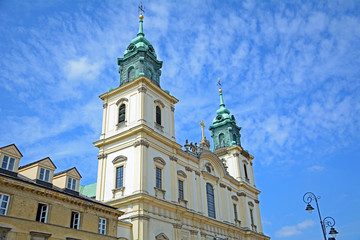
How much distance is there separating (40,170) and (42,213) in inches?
104

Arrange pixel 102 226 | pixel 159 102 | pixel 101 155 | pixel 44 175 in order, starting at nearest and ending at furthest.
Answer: pixel 44 175 → pixel 102 226 → pixel 101 155 → pixel 159 102

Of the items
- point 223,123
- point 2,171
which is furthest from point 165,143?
point 223,123

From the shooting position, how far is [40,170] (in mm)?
19688

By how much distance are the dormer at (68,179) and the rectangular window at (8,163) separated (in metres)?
3.59

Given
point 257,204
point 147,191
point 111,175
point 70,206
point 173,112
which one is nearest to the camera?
point 70,206

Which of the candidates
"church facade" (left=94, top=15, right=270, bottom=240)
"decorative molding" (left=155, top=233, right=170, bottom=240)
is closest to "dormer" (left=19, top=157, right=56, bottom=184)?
"church facade" (left=94, top=15, right=270, bottom=240)

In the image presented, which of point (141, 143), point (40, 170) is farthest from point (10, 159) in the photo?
point (141, 143)

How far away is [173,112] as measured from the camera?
3409cm

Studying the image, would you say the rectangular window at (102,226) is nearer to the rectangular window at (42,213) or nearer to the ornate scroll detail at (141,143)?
the rectangular window at (42,213)

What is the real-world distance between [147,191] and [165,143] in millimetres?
5539

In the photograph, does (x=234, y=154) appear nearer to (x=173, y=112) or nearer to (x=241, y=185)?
(x=241, y=185)

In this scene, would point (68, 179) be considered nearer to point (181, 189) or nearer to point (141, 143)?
point (141, 143)

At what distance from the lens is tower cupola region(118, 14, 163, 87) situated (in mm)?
33438

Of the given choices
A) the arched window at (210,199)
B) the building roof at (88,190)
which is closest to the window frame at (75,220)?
the arched window at (210,199)
